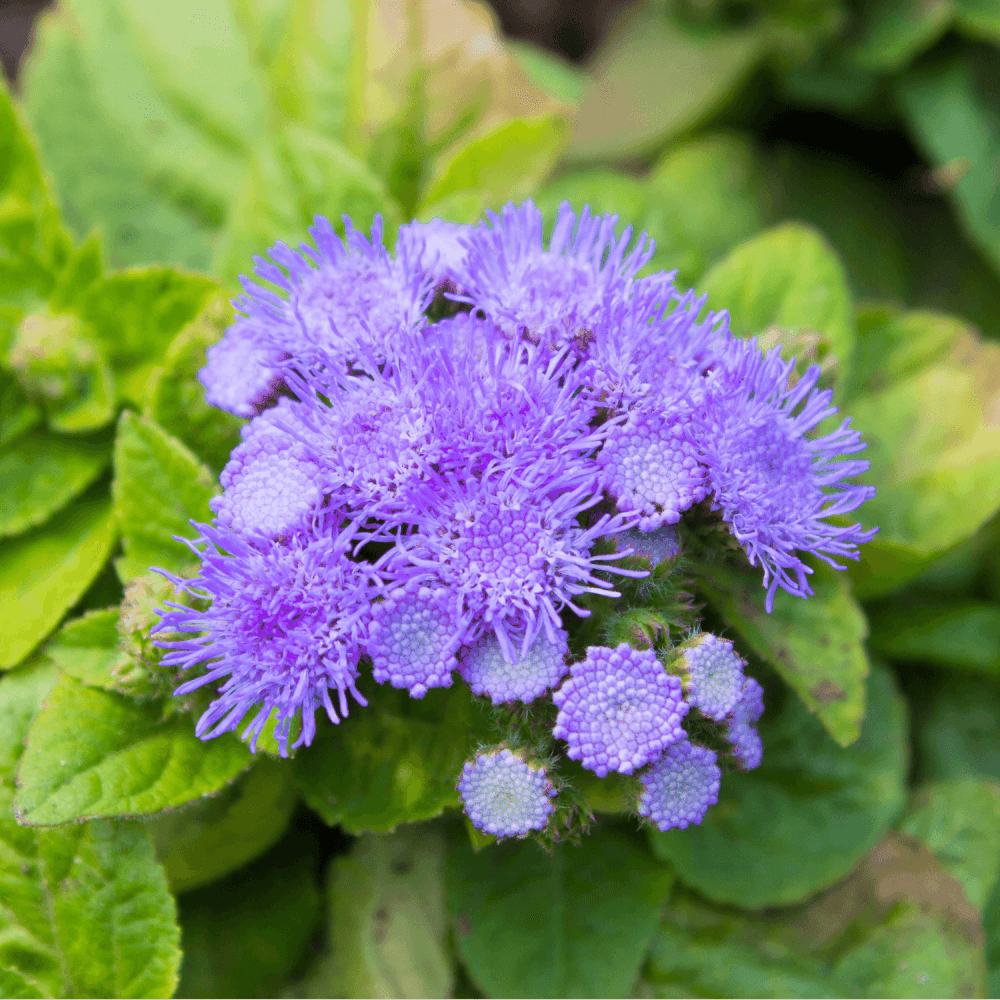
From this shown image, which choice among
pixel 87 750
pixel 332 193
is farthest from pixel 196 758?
pixel 332 193

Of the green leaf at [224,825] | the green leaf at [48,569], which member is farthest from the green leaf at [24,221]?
the green leaf at [224,825]

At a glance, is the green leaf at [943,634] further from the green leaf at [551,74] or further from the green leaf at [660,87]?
the green leaf at [551,74]

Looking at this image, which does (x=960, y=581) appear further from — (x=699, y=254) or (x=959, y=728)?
(x=699, y=254)

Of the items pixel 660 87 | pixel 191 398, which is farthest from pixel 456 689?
pixel 660 87

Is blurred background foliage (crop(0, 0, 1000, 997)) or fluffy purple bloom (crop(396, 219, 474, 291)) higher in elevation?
fluffy purple bloom (crop(396, 219, 474, 291))

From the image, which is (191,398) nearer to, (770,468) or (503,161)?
(503,161)

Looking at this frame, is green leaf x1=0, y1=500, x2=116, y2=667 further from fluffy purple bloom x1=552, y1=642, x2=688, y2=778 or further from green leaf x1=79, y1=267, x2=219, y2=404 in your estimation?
fluffy purple bloom x1=552, y1=642, x2=688, y2=778

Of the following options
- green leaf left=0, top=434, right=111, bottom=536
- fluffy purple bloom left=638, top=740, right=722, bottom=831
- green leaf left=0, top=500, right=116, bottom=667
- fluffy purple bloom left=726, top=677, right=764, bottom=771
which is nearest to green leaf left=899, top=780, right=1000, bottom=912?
fluffy purple bloom left=726, top=677, right=764, bottom=771
